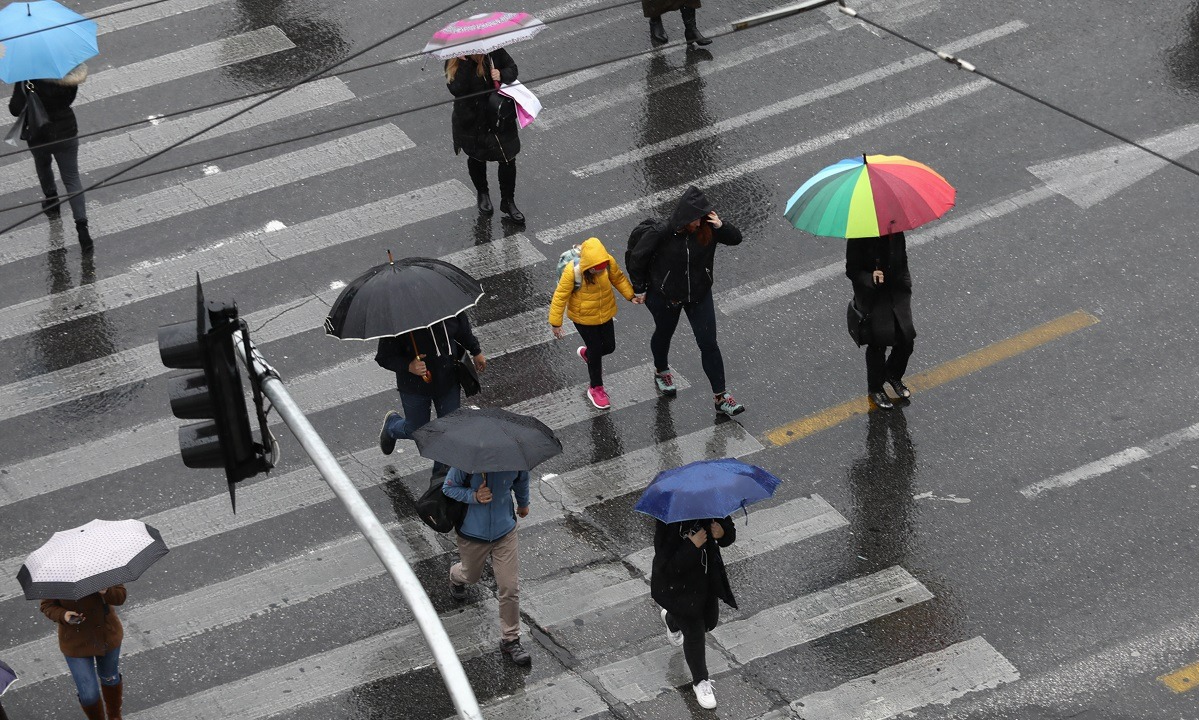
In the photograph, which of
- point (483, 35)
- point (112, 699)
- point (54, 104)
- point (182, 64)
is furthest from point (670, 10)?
point (112, 699)

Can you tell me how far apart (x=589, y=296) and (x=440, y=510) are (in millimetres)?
2544

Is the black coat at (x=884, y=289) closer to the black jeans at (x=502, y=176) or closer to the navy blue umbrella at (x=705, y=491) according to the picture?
the navy blue umbrella at (x=705, y=491)

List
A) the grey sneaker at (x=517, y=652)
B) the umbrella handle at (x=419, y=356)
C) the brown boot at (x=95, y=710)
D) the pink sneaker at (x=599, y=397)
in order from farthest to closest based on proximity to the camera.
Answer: the pink sneaker at (x=599, y=397)
the umbrella handle at (x=419, y=356)
the grey sneaker at (x=517, y=652)
the brown boot at (x=95, y=710)

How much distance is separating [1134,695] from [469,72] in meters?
6.77

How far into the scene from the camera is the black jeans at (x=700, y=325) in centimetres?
1100

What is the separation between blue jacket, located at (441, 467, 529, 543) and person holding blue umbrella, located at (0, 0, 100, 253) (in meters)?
4.17

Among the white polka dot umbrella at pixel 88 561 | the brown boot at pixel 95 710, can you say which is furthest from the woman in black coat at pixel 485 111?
the brown boot at pixel 95 710

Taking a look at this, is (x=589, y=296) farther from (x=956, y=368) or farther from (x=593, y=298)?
(x=956, y=368)

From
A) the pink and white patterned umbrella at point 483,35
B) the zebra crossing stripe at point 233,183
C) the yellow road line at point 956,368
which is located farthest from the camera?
the zebra crossing stripe at point 233,183

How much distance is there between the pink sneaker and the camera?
11.4 m

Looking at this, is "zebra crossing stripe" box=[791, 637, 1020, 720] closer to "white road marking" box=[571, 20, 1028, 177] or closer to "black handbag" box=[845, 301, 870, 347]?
"black handbag" box=[845, 301, 870, 347]

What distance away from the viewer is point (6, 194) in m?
13.7

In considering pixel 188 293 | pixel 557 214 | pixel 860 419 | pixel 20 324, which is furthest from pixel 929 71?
pixel 20 324

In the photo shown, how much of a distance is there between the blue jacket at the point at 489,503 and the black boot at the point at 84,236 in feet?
17.9
